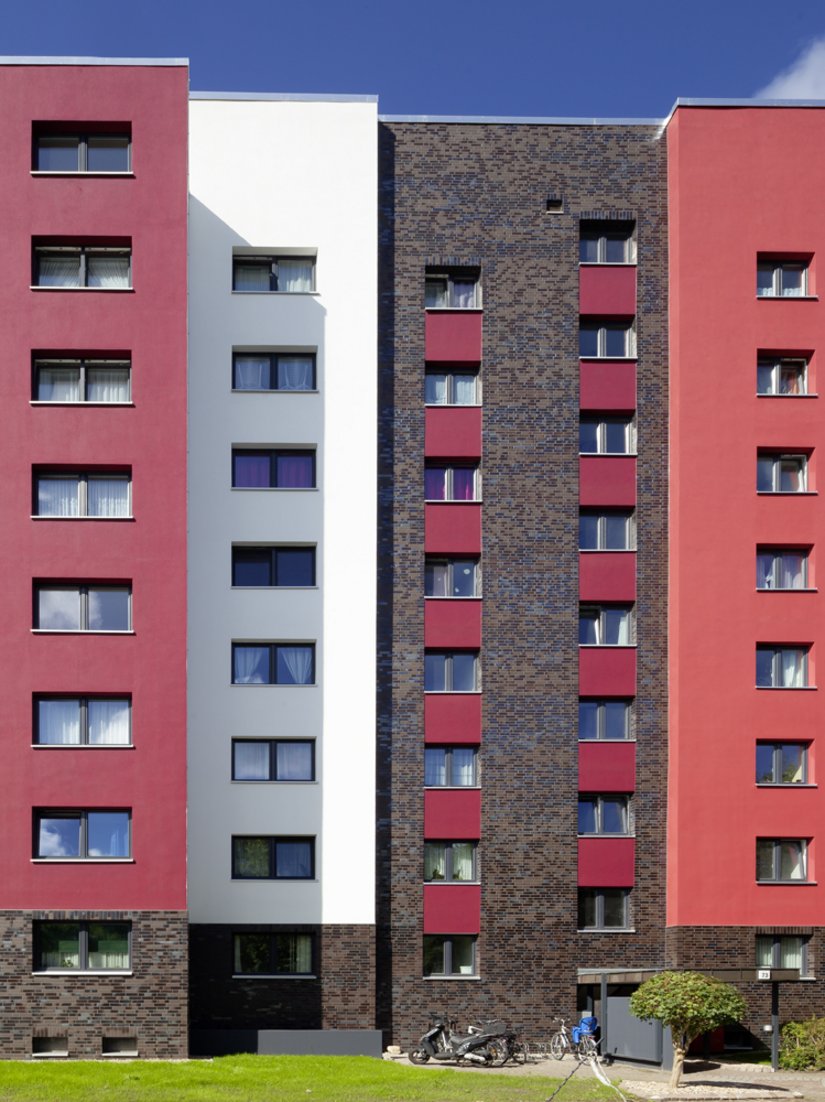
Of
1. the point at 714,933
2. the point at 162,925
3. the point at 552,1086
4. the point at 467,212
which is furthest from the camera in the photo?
the point at 467,212

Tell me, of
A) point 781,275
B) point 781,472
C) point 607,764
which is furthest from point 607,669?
point 781,275

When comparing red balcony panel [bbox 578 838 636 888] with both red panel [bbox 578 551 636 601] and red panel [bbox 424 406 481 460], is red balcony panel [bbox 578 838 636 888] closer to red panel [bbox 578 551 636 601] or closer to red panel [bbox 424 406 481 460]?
red panel [bbox 578 551 636 601]

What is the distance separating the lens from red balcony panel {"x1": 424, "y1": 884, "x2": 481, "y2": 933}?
3694cm

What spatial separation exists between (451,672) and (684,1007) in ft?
36.9

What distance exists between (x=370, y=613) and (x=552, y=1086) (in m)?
12.9

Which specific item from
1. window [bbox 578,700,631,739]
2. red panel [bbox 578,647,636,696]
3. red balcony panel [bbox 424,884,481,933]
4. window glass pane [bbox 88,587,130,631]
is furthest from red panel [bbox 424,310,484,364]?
red balcony panel [bbox 424,884,481,933]

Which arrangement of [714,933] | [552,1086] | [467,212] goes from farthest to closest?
[467,212], [714,933], [552,1086]

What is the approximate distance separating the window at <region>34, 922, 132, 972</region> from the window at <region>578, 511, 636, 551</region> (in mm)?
15910

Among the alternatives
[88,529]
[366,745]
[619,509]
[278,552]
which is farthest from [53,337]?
[619,509]

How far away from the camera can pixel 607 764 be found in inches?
1487

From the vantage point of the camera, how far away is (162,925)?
33781 millimetres

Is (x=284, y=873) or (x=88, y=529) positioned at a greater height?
(x=88, y=529)

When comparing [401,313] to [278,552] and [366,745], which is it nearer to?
[278,552]

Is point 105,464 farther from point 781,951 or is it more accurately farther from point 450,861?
point 781,951
